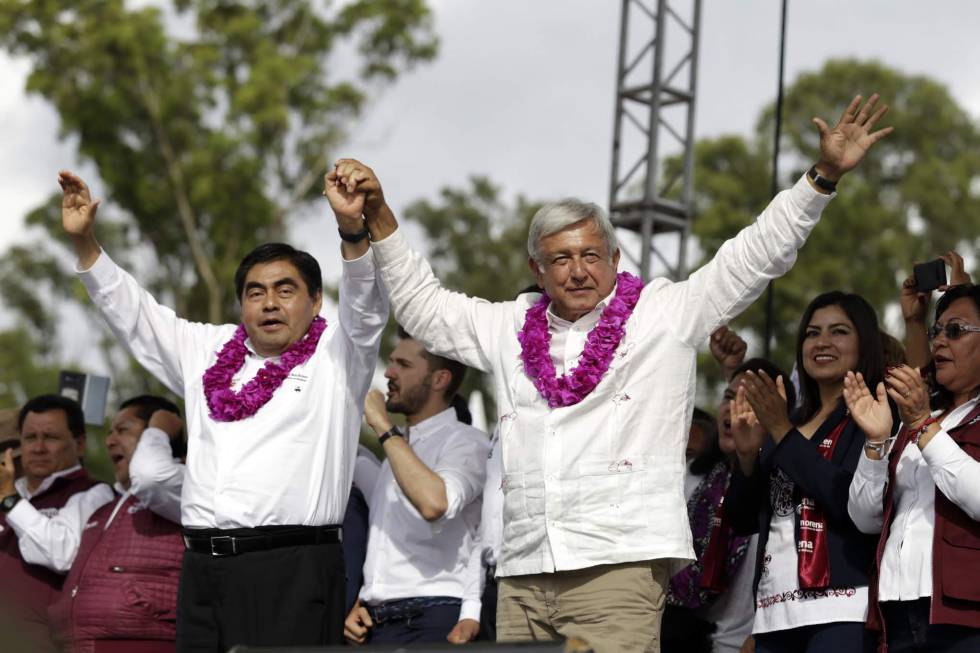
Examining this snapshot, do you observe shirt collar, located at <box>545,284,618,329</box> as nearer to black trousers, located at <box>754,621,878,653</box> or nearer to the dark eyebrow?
the dark eyebrow

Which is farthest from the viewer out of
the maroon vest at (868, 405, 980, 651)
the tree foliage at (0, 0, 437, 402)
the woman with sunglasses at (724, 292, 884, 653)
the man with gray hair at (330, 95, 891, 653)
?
the tree foliage at (0, 0, 437, 402)

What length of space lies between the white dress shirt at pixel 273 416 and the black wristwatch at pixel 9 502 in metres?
1.40

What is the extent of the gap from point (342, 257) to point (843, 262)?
20.3 metres

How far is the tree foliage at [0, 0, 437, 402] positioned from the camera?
19172mm

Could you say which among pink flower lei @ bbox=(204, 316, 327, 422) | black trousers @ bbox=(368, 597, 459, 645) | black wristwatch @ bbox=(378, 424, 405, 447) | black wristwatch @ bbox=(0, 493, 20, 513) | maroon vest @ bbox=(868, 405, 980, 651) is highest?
pink flower lei @ bbox=(204, 316, 327, 422)

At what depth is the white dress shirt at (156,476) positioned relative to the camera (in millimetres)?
5297

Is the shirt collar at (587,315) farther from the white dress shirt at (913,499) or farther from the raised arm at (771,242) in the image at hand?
the white dress shirt at (913,499)

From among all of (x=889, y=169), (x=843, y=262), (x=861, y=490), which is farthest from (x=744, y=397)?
(x=889, y=169)

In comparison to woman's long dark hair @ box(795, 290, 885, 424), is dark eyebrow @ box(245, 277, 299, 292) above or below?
above

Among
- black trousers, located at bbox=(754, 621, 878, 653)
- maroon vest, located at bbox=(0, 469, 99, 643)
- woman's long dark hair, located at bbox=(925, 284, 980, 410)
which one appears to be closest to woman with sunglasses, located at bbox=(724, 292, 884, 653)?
black trousers, located at bbox=(754, 621, 878, 653)

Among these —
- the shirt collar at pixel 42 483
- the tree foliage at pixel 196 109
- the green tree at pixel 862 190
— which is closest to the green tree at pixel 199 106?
the tree foliage at pixel 196 109

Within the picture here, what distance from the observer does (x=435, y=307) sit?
441 cm

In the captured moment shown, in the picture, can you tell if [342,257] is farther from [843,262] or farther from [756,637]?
[843,262]

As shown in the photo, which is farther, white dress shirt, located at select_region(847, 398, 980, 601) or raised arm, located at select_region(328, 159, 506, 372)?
raised arm, located at select_region(328, 159, 506, 372)
